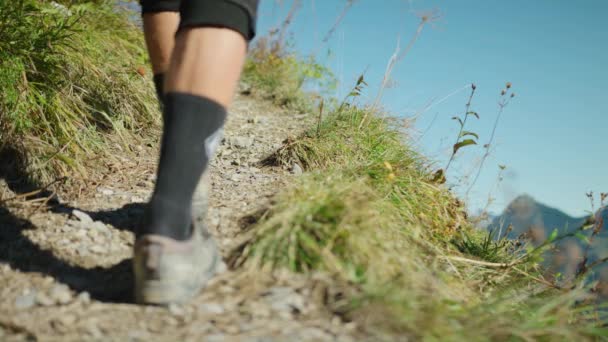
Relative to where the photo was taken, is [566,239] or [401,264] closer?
[401,264]

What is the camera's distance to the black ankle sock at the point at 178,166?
1.13 metres

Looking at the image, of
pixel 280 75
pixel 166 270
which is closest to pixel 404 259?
pixel 166 270

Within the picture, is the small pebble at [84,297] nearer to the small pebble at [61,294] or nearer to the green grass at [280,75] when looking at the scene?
the small pebble at [61,294]

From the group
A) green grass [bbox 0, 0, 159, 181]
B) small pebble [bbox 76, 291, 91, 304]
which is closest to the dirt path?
small pebble [bbox 76, 291, 91, 304]

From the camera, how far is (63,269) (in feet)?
4.60

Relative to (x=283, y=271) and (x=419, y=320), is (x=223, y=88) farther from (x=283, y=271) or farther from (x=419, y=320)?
(x=419, y=320)

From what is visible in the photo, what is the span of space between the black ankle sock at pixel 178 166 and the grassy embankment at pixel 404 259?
26 centimetres

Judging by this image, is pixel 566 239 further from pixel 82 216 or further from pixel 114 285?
pixel 82 216

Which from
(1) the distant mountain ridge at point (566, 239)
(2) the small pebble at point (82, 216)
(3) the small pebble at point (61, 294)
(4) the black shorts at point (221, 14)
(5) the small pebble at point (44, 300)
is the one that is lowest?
(5) the small pebble at point (44, 300)

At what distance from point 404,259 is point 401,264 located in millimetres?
52

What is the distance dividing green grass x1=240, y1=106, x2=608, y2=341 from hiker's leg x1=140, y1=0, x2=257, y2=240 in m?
0.29

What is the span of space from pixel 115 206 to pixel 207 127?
100cm

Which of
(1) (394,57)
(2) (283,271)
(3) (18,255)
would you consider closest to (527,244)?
(1) (394,57)

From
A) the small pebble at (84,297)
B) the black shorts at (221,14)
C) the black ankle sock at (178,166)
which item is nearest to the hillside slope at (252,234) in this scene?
the small pebble at (84,297)
